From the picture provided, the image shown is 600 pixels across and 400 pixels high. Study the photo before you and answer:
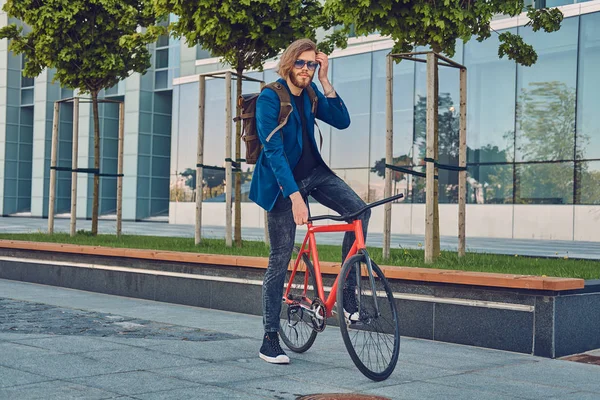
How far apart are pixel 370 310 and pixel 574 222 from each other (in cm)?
2070

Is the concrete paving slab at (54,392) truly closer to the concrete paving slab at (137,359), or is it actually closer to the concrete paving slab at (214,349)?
the concrete paving slab at (137,359)

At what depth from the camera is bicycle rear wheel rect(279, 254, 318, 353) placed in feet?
17.6

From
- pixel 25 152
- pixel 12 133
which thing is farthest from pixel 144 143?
pixel 12 133

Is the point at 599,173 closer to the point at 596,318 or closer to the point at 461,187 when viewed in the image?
the point at 461,187

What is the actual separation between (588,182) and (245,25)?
16.3m

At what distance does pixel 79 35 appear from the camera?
13.1m

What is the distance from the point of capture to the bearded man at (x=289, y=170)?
5020 mm

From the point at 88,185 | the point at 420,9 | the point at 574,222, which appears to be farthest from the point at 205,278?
the point at 88,185

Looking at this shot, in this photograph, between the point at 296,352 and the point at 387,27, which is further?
the point at 387,27

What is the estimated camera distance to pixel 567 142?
80.3ft

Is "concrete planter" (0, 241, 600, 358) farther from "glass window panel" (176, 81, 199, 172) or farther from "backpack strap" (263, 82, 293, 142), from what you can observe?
"glass window panel" (176, 81, 199, 172)

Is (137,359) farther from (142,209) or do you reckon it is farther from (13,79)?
(13,79)

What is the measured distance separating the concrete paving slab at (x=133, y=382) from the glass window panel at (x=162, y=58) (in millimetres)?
34992

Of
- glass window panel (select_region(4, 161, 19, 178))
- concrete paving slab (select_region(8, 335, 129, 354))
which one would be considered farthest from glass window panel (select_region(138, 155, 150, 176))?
concrete paving slab (select_region(8, 335, 129, 354))
